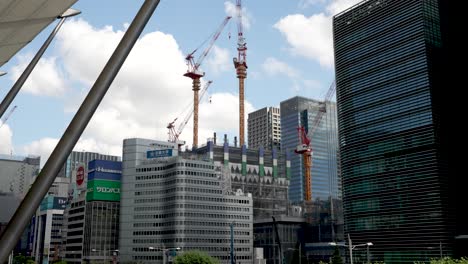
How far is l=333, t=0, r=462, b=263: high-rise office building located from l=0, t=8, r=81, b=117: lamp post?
4804 inches

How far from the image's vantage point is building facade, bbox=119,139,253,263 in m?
173

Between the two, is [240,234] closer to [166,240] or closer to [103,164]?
[166,240]

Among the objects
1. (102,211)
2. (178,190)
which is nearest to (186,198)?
(178,190)

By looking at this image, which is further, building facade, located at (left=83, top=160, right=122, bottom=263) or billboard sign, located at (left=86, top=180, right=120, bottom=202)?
billboard sign, located at (left=86, top=180, right=120, bottom=202)

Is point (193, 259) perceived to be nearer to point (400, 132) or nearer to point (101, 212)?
point (400, 132)

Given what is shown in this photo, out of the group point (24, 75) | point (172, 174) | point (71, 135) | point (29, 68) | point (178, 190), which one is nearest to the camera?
point (71, 135)

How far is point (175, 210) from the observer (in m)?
172

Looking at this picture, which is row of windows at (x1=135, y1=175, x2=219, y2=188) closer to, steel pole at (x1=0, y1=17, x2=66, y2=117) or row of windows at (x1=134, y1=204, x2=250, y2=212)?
row of windows at (x1=134, y1=204, x2=250, y2=212)

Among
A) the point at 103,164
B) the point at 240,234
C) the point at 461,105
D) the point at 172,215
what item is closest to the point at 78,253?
the point at 103,164

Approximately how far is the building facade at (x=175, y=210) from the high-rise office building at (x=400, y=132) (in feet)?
144

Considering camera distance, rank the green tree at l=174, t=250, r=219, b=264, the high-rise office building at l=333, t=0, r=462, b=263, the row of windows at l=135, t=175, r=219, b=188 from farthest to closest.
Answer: the row of windows at l=135, t=175, r=219, b=188
the high-rise office building at l=333, t=0, r=462, b=263
the green tree at l=174, t=250, r=219, b=264

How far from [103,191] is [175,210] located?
34.4 m

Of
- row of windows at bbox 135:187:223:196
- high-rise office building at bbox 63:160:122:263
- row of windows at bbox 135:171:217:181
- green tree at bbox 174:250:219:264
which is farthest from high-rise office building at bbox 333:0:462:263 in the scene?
high-rise office building at bbox 63:160:122:263

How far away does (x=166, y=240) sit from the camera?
565 ft
